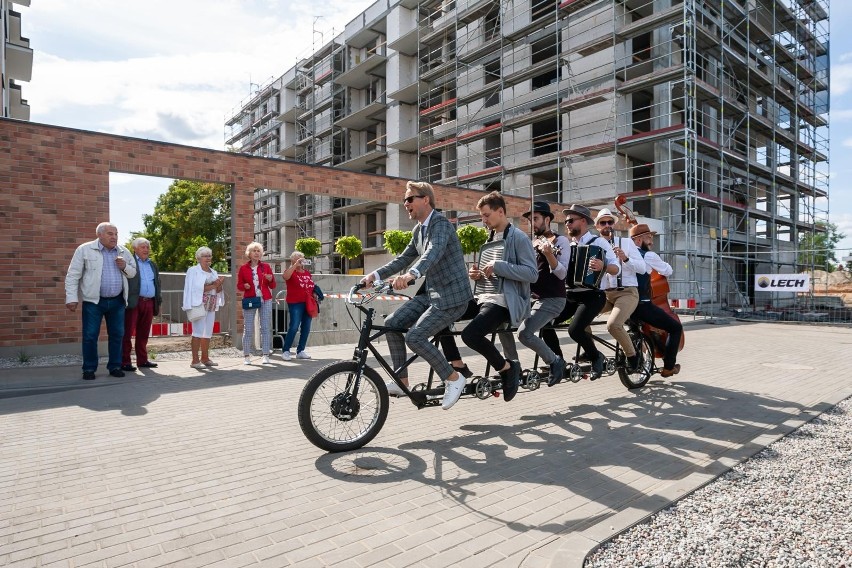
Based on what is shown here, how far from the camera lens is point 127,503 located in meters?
3.15

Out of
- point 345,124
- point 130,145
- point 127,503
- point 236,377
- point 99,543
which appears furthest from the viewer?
point 345,124

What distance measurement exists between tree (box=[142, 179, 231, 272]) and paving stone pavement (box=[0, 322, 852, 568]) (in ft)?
119

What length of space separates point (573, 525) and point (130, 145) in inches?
420

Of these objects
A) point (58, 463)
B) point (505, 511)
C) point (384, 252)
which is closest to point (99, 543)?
point (58, 463)

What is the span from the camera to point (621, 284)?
6199 millimetres

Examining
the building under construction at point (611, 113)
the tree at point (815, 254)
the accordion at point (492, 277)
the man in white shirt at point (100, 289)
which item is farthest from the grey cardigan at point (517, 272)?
the building under construction at point (611, 113)

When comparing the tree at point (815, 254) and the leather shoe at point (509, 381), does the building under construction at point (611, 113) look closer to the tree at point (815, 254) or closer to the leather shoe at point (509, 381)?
the tree at point (815, 254)

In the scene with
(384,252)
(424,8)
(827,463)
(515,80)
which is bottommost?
(827,463)

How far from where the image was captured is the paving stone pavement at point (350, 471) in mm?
2656

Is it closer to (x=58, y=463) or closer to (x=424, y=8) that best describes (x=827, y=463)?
(x=58, y=463)

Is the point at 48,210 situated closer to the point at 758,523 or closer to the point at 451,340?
the point at 451,340

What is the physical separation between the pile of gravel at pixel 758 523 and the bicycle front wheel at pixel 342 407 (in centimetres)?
202

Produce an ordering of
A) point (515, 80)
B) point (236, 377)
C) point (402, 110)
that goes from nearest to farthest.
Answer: point (236, 377) → point (515, 80) → point (402, 110)

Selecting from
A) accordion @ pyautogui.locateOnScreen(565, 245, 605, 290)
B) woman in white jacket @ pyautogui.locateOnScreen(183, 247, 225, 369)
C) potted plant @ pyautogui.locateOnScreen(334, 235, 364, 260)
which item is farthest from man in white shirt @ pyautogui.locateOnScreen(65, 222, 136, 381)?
potted plant @ pyautogui.locateOnScreen(334, 235, 364, 260)
